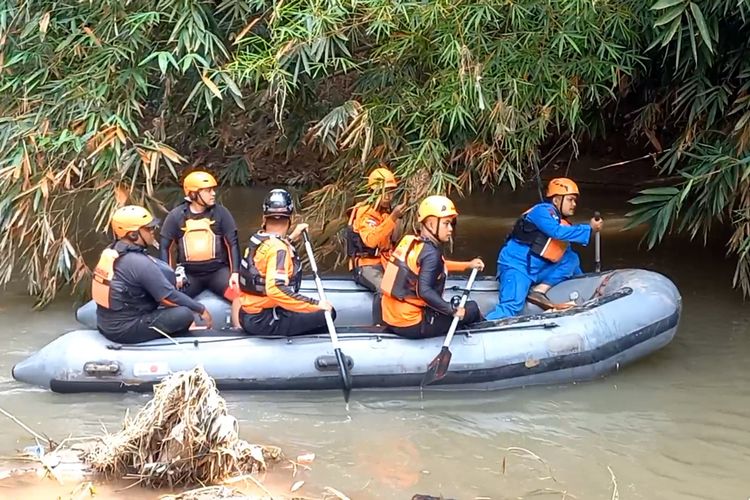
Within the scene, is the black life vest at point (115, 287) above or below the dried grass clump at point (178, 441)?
above

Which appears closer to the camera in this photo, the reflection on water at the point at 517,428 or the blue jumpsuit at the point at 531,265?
the reflection on water at the point at 517,428

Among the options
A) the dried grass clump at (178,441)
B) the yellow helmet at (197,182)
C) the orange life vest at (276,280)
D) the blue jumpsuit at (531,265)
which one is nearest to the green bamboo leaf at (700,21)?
the blue jumpsuit at (531,265)

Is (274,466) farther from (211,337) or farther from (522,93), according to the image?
(522,93)

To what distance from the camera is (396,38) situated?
658cm

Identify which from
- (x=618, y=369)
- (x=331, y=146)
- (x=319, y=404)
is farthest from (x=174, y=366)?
(x=618, y=369)

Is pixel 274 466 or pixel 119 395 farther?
pixel 119 395

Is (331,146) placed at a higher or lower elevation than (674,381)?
higher

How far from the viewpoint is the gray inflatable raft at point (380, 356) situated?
18.0 ft

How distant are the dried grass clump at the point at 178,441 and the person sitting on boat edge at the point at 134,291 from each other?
125cm

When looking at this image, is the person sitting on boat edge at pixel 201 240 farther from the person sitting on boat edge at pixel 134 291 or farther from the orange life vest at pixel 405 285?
the orange life vest at pixel 405 285

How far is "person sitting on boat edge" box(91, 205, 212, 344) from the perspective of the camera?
5445mm

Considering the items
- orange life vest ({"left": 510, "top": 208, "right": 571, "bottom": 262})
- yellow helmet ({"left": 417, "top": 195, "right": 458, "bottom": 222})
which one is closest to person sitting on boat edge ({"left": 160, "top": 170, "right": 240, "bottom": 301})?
yellow helmet ({"left": 417, "top": 195, "right": 458, "bottom": 222})

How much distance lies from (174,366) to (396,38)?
108 inches

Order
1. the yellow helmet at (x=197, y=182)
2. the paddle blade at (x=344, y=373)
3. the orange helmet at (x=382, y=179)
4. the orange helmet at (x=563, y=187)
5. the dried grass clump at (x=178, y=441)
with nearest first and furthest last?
the dried grass clump at (x=178, y=441) < the paddle blade at (x=344, y=373) < the yellow helmet at (x=197, y=182) < the orange helmet at (x=563, y=187) < the orange helmet at (x=382, y=179)
